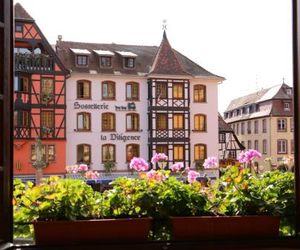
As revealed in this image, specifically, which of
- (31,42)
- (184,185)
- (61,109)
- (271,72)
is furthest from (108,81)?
(184,185)

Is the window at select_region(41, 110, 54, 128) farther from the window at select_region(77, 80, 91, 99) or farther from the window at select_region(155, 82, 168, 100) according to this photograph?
the window at select_region(155, 82, 168, 100)

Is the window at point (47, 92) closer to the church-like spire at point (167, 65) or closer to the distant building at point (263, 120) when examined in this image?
the church-like spire at point (167, 65)

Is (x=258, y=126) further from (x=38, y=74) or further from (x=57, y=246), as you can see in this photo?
(x=38, y=74)

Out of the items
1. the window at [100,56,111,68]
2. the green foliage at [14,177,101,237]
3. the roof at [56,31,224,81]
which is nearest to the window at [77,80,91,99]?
the roof at [56,31,224,81]

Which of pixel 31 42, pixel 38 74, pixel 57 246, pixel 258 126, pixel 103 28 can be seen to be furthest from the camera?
pixel 38 74

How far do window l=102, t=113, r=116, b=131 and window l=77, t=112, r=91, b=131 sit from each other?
17cm

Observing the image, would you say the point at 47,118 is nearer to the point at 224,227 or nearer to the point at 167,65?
the point at 167,65

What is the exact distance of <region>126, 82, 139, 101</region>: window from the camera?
556 centimetres

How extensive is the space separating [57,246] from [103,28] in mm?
1374

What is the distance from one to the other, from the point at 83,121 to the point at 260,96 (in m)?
3.46

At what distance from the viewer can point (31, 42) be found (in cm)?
347

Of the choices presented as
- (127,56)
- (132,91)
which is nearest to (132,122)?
(132,91)

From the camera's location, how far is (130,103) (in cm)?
599

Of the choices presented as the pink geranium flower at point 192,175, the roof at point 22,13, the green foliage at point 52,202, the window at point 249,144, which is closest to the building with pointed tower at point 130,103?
the roof at point 22,13
